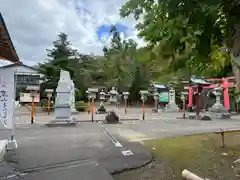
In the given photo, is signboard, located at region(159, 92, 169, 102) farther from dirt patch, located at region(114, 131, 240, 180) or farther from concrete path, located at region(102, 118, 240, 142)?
dirt patch, located at region(114, 131, 240, 180)

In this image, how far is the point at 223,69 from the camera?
475cm

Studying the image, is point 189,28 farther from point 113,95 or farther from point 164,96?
point 113,95

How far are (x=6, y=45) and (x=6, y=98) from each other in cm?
208

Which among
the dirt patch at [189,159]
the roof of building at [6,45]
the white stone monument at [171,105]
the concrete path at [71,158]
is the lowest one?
the dirt patch at [189,159]

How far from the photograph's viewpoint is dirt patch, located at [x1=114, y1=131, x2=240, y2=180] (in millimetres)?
4699

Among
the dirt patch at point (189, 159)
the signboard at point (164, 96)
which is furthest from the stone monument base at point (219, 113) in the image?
the dirt patch at point (189, 159)

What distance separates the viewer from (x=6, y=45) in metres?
3.97

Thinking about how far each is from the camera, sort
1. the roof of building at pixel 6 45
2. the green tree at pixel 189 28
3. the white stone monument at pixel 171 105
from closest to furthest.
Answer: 1. the green tree at pixel 189 28
2. the roof of building at pixel 6 45
3. the white stone monument at pixel 171 105

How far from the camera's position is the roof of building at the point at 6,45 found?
10.9 ft

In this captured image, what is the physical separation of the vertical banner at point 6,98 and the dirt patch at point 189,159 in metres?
2.99

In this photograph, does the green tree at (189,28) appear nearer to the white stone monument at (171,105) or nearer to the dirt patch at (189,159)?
the dirt patch at (189,159)

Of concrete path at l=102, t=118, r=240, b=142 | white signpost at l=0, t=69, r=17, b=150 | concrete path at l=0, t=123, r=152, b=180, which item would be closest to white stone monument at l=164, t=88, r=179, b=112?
concrete path at l=102, t=118, r=240, b=142

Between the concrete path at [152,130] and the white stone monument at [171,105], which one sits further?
the white stone monument at [171,105]

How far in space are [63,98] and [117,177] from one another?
7.85m
